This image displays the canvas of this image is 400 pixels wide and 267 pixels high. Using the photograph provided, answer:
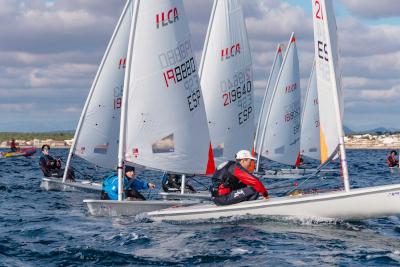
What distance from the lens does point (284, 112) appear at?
32312 mm

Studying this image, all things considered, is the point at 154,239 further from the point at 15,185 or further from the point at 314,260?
the point at 15,185

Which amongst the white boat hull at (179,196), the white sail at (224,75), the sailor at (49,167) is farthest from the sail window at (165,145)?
the sailor at (49,167)

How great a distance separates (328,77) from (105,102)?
10.8m

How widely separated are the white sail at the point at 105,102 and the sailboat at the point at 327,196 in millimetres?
9189

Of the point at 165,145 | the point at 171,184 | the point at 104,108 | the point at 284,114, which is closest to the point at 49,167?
the point at 104,108

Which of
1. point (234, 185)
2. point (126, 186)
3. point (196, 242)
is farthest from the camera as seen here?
point (126, 186)

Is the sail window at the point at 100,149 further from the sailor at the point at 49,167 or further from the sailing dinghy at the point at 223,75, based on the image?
the sailing dinghy at the point at 223,75

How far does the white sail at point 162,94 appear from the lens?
15.7m

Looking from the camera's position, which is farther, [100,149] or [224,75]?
[100,149]

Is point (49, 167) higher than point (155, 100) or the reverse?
the reverse

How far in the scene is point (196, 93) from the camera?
16812mm

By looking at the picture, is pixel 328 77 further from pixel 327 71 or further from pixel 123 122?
pixel 123 122

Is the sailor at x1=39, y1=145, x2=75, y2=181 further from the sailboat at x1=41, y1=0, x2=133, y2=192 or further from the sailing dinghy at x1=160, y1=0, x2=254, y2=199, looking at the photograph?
the sailing dinghy at x1=160, y1=0, x2=254, y2=199

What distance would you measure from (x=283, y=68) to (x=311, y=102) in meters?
Answer: 6.71
